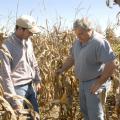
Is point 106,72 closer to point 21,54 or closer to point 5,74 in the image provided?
point 21,54

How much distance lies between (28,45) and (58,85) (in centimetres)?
122

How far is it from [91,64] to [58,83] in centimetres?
120

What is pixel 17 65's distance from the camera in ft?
12.9

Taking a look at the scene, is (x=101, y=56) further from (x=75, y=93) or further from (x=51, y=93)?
(x=51, y=93)

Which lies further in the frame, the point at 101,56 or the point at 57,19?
the point at 57,19

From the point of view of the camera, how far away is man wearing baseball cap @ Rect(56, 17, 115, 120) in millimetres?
3934

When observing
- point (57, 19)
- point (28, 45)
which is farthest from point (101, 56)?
point (57, 19)

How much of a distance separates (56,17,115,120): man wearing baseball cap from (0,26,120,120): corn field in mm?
246

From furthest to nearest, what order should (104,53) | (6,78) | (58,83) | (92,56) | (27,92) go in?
1. (58,83)
2. (27,92)
3. (92,56)
4. (104,53)
5. (6,78)

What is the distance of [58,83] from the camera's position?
5.21 metres

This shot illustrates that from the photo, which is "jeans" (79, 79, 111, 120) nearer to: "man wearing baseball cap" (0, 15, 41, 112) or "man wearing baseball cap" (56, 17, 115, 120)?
"man wearing baseball cap" (56, 17, 115, 120)

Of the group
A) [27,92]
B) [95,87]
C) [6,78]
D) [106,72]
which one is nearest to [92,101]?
[95,87]

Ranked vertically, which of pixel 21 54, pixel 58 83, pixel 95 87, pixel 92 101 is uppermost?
pixel 21 54

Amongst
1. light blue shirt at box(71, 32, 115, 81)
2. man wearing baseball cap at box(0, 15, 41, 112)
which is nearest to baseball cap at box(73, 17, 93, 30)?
light blue shirt at box(71, 32, 115, 81)
